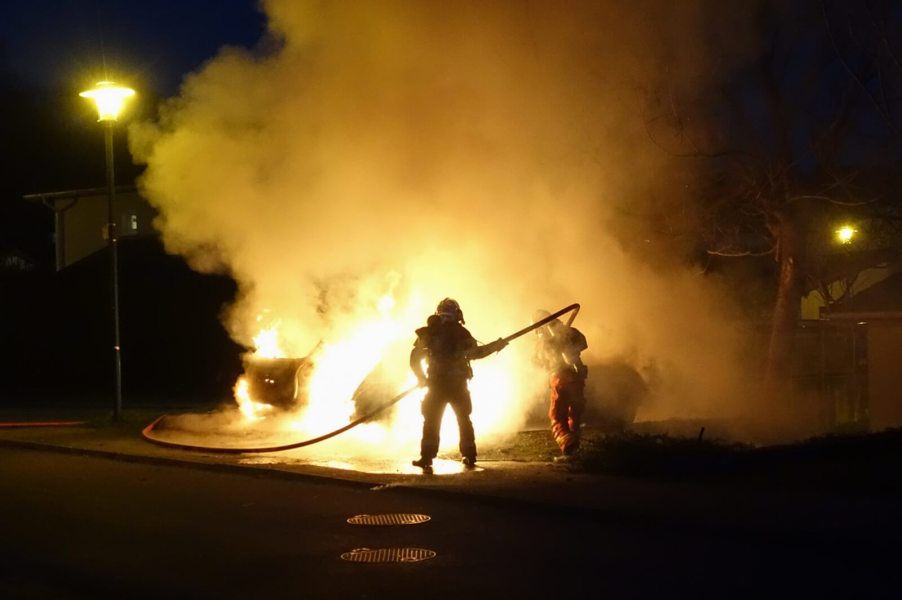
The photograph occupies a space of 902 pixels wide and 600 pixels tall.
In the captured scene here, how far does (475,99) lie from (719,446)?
5545 mm

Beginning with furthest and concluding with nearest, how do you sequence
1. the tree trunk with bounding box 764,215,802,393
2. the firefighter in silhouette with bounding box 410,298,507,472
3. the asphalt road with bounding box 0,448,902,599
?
1. the tree trunk with bounding box 764,215,802,393
2. the firefighter in silhouette with bounding box 410,298,507,472
3. the asphalt road with bounding box 0,448,902,599

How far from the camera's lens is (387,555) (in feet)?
24.2

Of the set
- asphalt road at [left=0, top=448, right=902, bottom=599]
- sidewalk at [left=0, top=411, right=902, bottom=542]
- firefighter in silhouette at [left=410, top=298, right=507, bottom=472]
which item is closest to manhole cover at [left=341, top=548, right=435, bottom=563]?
asphalt road at [left=0, top=448, right=902, bottom=599]

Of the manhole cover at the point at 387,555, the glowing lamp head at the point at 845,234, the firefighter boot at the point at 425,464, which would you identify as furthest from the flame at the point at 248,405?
the glowing lamp head at the point at 845,234

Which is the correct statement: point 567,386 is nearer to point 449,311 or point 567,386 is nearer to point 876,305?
point 449,311

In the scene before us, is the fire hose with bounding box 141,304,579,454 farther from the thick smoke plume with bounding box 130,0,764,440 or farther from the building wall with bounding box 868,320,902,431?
the building wall with bounding box 868,320,902,431

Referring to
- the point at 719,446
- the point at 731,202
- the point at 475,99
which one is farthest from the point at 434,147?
the point at 719,446

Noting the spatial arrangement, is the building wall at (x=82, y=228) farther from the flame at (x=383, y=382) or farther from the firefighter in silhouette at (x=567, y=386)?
the firefighter in silhouette at (x=567, y=386)

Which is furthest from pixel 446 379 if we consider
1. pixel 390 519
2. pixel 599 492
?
pixel 390 519

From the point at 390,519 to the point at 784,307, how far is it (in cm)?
958

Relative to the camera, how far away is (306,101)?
1387 cm

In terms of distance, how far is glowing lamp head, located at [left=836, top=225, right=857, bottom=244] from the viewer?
696 inches

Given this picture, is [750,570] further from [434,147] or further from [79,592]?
[434,147]

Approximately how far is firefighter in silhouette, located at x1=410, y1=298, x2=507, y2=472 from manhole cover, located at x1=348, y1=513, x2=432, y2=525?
214cm
